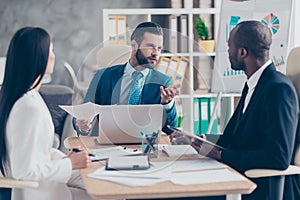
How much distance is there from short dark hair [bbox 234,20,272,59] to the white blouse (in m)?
0.98

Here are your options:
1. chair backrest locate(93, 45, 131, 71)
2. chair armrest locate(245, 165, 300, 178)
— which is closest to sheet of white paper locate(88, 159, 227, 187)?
chair armrest locate(245, 165, 300, 178)

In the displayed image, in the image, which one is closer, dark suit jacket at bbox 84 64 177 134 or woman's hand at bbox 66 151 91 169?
woman's hand at bbox 66 151 91 169

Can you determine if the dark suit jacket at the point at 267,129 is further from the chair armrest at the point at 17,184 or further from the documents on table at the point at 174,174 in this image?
the chair armrest at the point at 17,184

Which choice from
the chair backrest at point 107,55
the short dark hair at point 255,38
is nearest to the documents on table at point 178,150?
the short dark hair at point 255,38

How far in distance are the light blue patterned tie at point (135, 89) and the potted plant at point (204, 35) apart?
2.47 m

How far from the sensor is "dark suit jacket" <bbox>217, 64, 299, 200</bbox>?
97.1 inches

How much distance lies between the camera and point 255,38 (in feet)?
8.95

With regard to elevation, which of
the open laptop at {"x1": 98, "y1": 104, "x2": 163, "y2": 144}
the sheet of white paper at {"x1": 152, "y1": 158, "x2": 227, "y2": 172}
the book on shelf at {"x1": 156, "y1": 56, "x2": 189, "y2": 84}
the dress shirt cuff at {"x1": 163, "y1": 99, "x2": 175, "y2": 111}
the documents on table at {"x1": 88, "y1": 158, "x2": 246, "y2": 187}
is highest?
the book on shelf at {"x1": 156, "y1": 56, "x2": 189, "y2": 84}

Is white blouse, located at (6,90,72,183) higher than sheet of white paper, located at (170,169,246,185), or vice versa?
white blouse, located at (6,90,72,183)

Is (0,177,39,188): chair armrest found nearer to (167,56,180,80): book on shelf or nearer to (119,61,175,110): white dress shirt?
(119,61,175,110): white dress shirt

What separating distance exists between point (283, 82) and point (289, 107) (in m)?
0.13

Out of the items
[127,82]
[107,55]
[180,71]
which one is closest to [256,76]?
[180,71]

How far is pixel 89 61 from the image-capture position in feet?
9.90

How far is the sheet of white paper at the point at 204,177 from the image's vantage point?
86.7 inches
